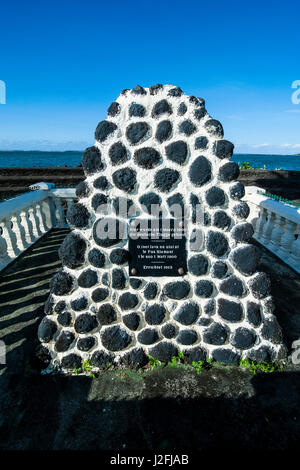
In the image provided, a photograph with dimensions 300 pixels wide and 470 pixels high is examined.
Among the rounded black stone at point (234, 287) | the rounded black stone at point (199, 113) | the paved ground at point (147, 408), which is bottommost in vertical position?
the paved ground at point (147, 408)

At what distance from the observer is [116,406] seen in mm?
2295

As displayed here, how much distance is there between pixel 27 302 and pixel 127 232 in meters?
2.05

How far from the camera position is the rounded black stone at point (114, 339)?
271cm

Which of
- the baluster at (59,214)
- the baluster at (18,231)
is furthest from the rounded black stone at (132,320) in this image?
the baluster at (59,214)

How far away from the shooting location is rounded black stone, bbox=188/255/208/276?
8.79 ft

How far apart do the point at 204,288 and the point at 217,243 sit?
0.48 m

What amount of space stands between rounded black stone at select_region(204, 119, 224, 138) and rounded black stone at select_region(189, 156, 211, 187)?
0.26m

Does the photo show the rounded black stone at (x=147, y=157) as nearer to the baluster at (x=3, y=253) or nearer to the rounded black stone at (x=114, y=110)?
the rounded black stone at (x=114, y=110)

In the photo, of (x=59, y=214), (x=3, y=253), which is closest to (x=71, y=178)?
(x=59, y=214)

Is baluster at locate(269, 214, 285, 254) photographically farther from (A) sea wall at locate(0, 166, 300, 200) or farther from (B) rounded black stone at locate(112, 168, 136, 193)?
(A) sea wall at locate(0, 166, 300, 200)

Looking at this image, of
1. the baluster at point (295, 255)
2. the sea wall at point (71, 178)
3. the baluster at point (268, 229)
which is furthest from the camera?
the sea wall at point (71, 178)

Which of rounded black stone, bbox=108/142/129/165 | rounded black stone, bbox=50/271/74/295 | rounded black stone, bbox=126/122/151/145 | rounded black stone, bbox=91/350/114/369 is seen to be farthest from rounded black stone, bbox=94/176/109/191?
rounded black stone, bbox=91/350/114/369

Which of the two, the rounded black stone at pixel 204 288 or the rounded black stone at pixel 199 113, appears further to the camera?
the rounded black stone at pixel 204 288

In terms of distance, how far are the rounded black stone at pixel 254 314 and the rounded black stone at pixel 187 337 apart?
0.58 metres
